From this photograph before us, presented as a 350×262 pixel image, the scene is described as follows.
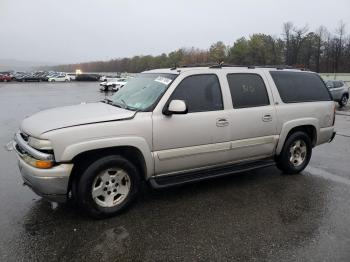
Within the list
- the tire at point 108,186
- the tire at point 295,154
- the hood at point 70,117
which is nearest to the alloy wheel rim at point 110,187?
the tire at point 108,186

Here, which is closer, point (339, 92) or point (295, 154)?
point (295, 154)

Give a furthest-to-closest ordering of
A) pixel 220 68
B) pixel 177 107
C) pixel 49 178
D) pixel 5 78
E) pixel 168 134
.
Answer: pixel 5 78 → pixel 220 68 → pixel 168 134 → pixel 177 107 → pixel 49 178

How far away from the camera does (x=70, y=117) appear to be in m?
4.21

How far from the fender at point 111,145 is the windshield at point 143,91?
476 millimetres

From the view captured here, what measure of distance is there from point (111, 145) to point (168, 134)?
2.56ft

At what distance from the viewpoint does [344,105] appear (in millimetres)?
20391

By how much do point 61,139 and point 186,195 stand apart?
2.05 meters

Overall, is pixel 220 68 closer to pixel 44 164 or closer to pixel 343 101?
pixel 44 164

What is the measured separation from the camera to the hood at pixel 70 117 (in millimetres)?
3990

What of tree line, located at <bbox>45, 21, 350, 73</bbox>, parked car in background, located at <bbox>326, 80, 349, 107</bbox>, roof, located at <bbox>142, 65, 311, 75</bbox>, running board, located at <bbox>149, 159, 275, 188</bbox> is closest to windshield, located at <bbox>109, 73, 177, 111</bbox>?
roof, located at <bbox>142, 65, 311, 75</bbox>

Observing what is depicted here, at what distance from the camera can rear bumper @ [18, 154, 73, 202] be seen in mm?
3840

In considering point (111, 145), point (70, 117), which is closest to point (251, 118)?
point (111, 145)

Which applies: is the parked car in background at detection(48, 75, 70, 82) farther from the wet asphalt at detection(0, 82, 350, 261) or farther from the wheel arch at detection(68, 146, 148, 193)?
the wheel arch at detection(68, 146, 148, 193)

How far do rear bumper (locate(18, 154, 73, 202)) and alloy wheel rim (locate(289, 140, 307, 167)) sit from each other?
3.85 m
